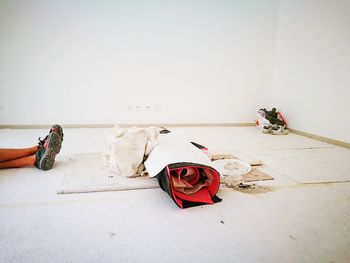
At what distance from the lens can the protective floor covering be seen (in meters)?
1.63

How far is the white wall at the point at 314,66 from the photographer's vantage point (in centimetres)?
299

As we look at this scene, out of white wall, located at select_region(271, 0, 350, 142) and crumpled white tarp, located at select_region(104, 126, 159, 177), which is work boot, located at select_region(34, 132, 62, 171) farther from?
white wall, located at select_region(271, 0, 350, 142)

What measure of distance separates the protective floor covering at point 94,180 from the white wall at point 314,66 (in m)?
2.85

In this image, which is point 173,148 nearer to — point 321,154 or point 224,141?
point 224,141

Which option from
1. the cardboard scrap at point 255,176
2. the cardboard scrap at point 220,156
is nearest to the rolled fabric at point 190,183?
the cardboard scrap at point 255,176

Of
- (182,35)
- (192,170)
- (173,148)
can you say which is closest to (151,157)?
(173,148)

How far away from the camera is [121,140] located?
5.86ft

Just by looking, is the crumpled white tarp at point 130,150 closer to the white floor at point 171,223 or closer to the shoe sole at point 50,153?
the white floor at point 171,223

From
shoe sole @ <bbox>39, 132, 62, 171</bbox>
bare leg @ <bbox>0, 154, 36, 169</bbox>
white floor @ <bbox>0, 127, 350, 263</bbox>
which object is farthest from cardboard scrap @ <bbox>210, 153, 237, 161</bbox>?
bare leg @ <bbox>0, 154, 36, 169</bbox>

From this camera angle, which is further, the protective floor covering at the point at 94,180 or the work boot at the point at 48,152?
the work boot at the point at 48,152

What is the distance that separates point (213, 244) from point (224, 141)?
7.09ft

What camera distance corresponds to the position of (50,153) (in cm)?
195

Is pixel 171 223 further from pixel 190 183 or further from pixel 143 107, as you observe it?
pixel 143 107

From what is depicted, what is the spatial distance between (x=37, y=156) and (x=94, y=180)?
67 centimetres
